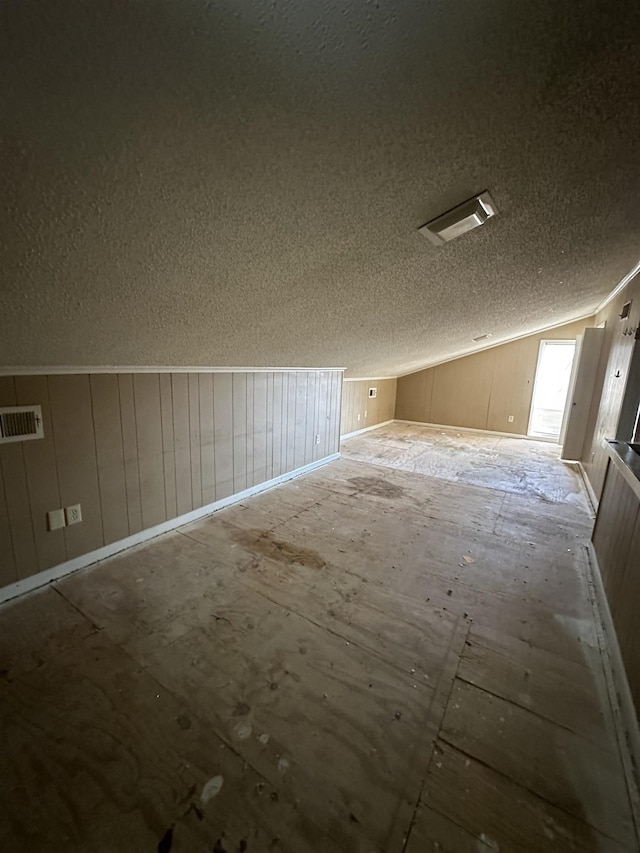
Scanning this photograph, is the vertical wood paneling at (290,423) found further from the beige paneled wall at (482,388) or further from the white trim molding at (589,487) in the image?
the beige paneled wall at (482,388)

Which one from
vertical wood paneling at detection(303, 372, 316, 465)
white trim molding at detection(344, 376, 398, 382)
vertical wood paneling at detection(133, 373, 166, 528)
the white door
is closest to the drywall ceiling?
vertical wood paneling at detection(133, 373, 166, 528)

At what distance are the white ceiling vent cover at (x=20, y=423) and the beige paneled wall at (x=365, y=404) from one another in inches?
159

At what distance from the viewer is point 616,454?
2162 mm

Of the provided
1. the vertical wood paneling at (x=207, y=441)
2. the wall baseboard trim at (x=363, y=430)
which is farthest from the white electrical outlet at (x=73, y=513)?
the wall baseboard trim at (x=363, y=430)

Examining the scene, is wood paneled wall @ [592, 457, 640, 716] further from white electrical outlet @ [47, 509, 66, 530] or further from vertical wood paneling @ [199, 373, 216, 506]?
white electrical outlet @ [47, 509, 66, 530]

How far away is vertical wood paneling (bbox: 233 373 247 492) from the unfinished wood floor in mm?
789

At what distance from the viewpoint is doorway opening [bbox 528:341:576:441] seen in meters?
6.05

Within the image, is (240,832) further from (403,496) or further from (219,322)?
(403,496)

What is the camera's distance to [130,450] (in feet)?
7.90

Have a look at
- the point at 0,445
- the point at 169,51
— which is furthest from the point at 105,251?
the point at 0,445

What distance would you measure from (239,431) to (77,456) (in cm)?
132

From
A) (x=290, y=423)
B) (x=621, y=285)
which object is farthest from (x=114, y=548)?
(x=621, y=285)

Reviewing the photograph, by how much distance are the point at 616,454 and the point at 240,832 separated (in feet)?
8.34

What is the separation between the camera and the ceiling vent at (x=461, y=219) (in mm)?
1354
